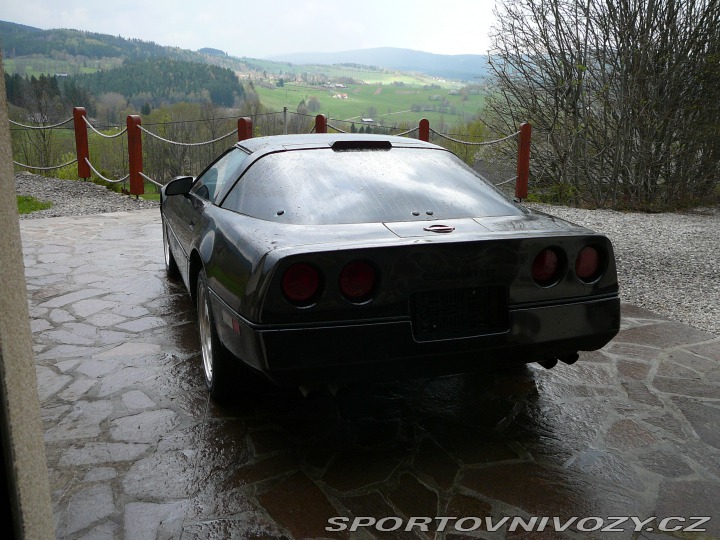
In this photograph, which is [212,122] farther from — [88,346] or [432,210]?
[432,210]

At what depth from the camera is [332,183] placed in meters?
3.38

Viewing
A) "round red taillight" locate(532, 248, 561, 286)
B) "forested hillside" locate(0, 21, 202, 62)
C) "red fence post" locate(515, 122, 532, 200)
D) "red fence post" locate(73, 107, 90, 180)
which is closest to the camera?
"round red taillight" locate(532, 248, 561, 286)

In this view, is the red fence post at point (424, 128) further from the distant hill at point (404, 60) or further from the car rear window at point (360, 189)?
the distant hill at point (404, 60)

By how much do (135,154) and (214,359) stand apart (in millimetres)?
8981

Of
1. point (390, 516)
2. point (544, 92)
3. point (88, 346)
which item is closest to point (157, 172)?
point (544, 92)

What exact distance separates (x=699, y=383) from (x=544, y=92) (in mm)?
10240

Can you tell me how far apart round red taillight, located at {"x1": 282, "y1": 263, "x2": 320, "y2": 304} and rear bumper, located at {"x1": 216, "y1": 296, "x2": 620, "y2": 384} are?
0.43 ft

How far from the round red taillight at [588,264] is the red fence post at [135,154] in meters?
9.66

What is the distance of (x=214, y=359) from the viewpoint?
331 cm

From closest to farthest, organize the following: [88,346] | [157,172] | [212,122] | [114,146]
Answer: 1. [88,346]
2. [212,122]
3. [157,172]
4. [114,146]

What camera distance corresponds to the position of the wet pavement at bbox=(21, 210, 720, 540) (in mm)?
2496

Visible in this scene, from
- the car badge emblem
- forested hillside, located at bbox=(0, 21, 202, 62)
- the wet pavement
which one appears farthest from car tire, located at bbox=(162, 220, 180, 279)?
forested hillside, located at bbox=(0, 21, 202, 62)

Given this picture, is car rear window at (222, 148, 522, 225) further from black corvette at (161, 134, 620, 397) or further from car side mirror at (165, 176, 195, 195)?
car side mirror at (165, 176, 195, 195)

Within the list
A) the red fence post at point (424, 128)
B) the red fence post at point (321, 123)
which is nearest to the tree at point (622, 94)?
the red fence post at point (424, 128)
